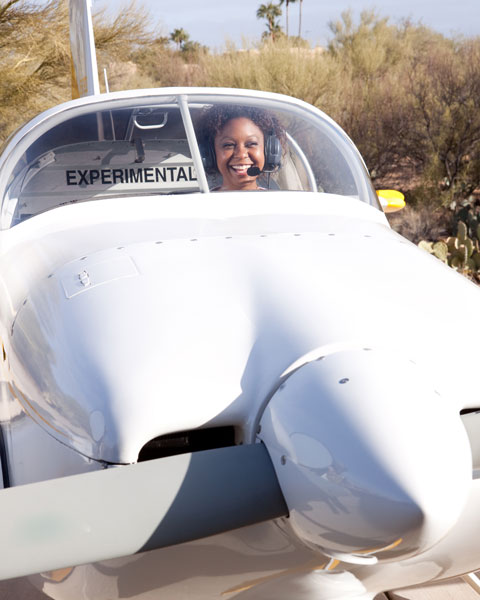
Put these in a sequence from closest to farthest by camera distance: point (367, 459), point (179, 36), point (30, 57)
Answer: point (367, 459), point (30, 57), point (179, 36)

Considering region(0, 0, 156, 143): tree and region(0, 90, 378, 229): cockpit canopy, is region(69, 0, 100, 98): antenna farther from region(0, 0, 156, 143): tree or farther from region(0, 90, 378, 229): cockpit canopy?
region(0, 0, 156, 143): tree

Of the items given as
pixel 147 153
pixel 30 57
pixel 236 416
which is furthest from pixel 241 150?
pixel 30 57

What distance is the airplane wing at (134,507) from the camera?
1.36 m

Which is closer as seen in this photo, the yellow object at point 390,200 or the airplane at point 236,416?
the airplane at point 236,416

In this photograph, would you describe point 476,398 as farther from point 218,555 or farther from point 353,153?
point 353,153

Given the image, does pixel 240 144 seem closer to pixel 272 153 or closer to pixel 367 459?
pixel 272 153

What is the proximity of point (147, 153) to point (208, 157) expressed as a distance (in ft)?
1.91

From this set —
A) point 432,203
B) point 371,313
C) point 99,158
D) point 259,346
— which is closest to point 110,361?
point 259,346

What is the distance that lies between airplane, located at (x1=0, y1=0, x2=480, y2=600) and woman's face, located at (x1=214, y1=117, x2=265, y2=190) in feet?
2.32

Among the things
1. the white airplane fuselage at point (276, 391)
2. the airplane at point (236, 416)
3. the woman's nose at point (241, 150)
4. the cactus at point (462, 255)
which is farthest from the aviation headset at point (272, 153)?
the cactus at point (462, 255)

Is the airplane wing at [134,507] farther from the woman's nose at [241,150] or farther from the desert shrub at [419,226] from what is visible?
the desert shrub at [419,226]

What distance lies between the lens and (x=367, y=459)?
135cm

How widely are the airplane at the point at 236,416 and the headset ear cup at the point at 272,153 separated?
926 mm

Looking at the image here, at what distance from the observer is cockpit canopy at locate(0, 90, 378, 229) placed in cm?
309
